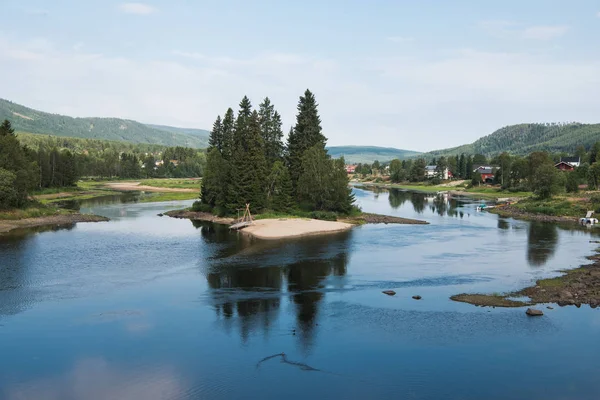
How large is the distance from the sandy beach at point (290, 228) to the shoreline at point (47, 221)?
2646cm

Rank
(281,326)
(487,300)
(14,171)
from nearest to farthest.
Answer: (281,326)
(487,300)
(14,171)

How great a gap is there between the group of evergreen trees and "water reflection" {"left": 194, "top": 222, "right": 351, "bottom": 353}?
17055 millimetres

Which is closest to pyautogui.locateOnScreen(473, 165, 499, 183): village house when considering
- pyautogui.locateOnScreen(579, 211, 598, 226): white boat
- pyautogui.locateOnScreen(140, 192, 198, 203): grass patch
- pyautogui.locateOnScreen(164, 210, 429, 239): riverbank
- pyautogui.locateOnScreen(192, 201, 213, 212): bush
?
pyautogui.locateOnScreen(579, 211, 598, 226): white boat

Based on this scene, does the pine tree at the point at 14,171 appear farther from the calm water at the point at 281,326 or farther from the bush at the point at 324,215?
the bush at the point at 324,215

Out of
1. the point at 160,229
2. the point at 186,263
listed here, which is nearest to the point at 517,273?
the point at 186,263

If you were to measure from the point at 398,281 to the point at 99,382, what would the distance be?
82.1ft

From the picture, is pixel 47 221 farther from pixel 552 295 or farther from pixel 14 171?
pixel 552 295

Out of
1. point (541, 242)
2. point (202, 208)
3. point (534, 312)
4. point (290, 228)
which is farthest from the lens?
point (202, 208)

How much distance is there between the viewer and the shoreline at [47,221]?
71356mm

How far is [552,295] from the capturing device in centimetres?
3656

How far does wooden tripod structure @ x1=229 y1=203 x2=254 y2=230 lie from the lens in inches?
2867

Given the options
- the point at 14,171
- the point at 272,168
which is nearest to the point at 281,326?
the point at 272,168

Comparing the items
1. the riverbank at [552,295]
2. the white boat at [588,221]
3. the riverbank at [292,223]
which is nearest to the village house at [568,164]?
the white boat at [588,221]

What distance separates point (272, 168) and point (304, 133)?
8.34 m
